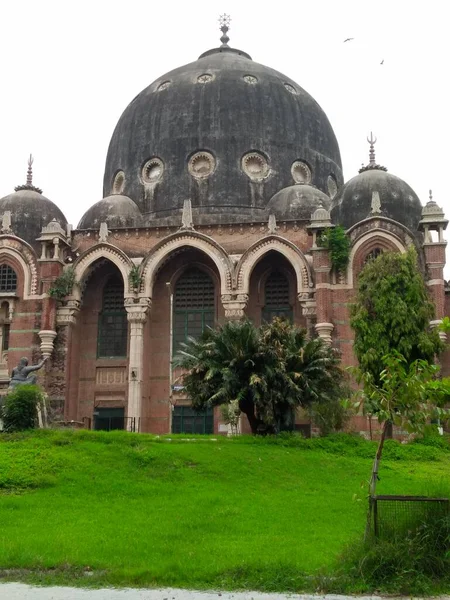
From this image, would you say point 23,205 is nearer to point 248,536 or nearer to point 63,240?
Answer: point 63,240

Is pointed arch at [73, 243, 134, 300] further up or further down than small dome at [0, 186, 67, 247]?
further down

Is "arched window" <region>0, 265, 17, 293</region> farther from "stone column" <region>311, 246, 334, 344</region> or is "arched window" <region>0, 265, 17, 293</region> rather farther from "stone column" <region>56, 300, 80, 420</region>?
"stone column" <region>311, 246, 334, 344</region>

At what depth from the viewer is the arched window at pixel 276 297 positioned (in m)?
32.3

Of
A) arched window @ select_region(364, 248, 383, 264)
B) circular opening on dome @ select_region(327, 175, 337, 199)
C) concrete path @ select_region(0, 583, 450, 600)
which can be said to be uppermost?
circular opening on dome @ select_region(327, 175, 337, 199)

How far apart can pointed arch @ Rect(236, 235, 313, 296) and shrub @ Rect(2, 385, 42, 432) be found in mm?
10513

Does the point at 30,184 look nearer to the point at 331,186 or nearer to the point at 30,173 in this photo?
the point at 30,173

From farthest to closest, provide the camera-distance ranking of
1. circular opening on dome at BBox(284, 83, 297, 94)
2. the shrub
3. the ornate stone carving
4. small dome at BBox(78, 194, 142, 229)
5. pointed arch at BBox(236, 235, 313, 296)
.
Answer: circular opening on dome at BBox(284, 83, 297, 94) < small dome at BBox(78, 194, 142, 229) < pointed arch at BBox(236, 235, 313, 296) < the ornate stone carving < the shrub

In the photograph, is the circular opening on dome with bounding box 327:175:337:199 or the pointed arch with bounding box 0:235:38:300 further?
the circular opening on dome with bounding box 327:175:337:199

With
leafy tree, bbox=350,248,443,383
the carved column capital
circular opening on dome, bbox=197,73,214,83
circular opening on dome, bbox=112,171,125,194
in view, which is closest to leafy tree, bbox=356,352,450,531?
leafy tree, bbox=350,248,443,383

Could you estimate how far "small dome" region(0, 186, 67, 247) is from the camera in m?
34.2

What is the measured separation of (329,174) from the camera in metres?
37.8

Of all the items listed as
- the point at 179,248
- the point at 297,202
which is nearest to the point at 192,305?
the point at 179,248

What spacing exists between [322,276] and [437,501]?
19.7 m

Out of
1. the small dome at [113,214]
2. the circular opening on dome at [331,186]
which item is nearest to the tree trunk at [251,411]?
the small dome at [113,214]
